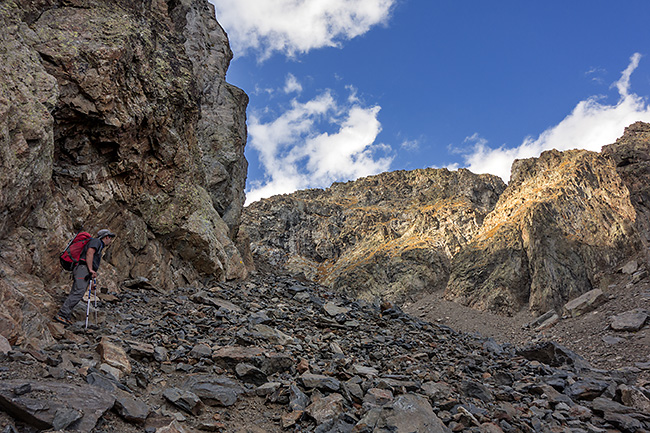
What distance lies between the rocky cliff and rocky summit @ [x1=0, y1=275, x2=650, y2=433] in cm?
2462

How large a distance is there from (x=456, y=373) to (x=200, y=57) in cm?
2736

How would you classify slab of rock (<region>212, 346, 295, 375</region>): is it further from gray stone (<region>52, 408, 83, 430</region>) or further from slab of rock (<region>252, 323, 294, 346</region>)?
gray stone (<region>52, 408, 83, 430</region>)

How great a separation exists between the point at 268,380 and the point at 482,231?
48364 mm

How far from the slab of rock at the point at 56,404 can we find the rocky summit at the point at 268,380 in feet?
0.04

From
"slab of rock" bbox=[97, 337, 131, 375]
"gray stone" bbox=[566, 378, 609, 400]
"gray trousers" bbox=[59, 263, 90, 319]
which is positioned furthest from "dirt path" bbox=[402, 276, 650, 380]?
"gray trousers" bbox=[59, 263, 90, 319]

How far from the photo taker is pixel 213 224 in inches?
699

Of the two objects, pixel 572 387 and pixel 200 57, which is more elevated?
pixel 200 57

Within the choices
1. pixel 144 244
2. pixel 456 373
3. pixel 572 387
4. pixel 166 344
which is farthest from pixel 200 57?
pixel 572 387

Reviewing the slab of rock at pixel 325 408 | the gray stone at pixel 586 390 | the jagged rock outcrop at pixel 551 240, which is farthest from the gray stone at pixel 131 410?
the jagged rock outcrop at pixel 551 240

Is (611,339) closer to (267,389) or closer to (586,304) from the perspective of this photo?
(586,304)

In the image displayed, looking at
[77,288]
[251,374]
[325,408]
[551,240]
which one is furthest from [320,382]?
[551,240]

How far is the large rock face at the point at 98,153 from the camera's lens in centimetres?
801

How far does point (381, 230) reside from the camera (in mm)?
61531

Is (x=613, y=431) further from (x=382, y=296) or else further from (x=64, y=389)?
(x=382, y=296)
